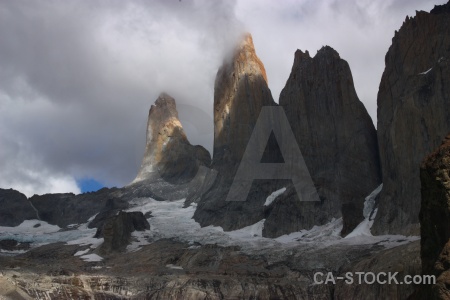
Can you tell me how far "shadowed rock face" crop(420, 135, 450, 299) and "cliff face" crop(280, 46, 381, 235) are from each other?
5168cm

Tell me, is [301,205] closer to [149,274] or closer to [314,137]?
[314,137]

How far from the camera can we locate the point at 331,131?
88875 mm

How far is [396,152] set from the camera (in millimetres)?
71750

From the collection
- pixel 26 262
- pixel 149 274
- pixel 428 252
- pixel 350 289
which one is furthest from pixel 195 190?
pixel 428 252

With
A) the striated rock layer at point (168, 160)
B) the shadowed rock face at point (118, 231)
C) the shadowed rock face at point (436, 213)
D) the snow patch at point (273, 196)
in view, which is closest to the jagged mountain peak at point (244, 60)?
the snow patch at point (273, 196)

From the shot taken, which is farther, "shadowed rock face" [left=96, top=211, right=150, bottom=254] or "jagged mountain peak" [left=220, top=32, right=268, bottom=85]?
"jagged mountain peak" [left=220, top=32, right=268, bottom=85]

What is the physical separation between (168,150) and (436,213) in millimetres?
125933

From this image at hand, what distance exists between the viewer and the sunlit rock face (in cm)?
14200

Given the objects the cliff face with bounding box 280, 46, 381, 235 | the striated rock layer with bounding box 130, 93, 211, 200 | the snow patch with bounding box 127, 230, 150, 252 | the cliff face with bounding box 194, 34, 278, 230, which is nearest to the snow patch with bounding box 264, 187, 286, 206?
the cliff face with bounding box 194, 34, 278, 230

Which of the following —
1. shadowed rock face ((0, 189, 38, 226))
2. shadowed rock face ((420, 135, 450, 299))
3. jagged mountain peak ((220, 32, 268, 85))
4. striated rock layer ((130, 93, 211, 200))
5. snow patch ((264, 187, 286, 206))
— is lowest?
shadowed rock face ((420, 135, 450, 299))

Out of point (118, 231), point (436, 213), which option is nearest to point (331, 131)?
point (118, 231)

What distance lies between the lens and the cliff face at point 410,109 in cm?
6581

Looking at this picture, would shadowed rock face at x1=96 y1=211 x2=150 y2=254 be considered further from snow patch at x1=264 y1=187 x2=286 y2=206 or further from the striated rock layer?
the striated rock layer

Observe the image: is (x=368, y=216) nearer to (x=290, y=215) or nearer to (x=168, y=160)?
(x=290, y=215)
